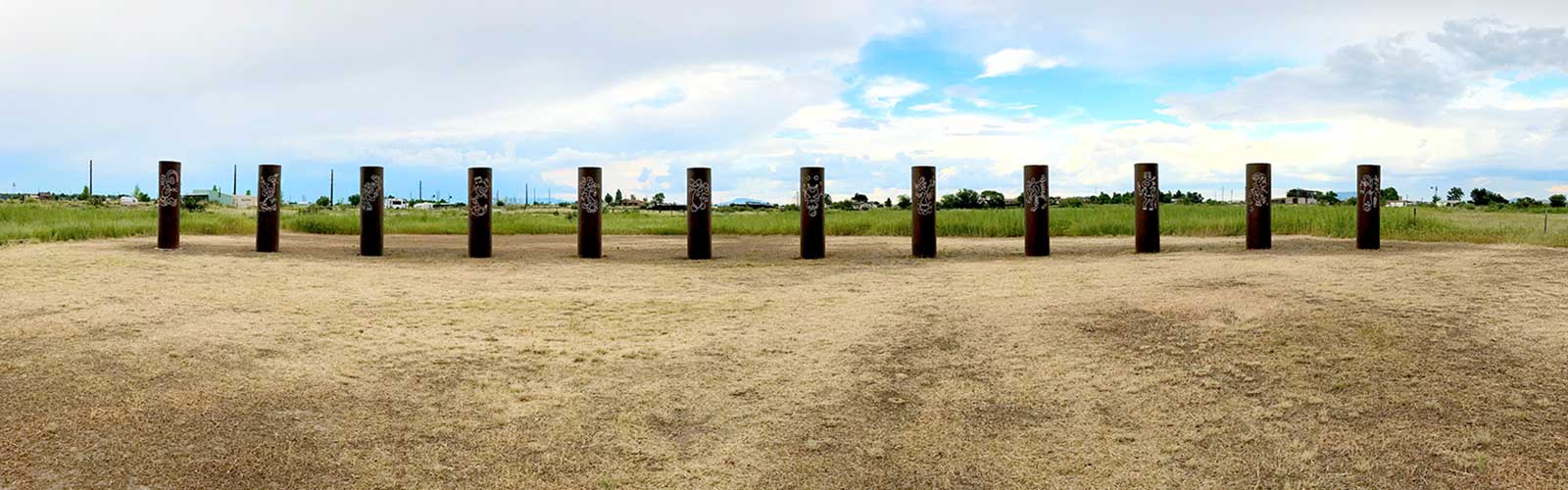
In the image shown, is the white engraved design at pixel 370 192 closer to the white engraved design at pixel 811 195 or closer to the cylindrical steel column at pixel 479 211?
the cylindrical steel column at pixel 479 211

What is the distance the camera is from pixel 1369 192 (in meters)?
16.6

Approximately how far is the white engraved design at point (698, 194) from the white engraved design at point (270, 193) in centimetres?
738

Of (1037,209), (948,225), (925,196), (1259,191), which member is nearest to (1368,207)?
(1259,191)

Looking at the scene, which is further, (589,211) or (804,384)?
(589,211)

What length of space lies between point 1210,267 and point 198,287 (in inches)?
459

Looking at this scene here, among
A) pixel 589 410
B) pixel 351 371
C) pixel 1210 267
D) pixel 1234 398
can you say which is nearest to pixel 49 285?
pixel 351 371

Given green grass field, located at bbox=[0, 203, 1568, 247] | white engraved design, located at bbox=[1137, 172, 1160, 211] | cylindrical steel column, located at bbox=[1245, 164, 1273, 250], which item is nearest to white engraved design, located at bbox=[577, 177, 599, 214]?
white engraved design, located at bbox=[1137, 172, 1160, 211]

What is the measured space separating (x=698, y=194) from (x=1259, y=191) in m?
9.08

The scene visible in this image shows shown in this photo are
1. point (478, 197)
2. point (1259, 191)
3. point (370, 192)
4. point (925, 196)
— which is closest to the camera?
point (925, 196)

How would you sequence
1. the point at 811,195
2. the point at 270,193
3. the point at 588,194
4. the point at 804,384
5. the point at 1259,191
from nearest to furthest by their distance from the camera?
1. the point at 804,384
2. the point at 811,195
3. the point at 1259,191
4. the point at 588,194
5. the point at 270,193

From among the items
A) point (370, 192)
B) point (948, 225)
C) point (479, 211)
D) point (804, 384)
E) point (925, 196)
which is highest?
point (370, 192)

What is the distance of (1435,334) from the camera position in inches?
323

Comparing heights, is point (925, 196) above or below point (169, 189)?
below

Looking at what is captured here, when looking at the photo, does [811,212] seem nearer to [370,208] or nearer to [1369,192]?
[370,208]
